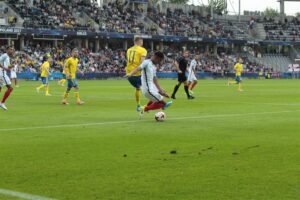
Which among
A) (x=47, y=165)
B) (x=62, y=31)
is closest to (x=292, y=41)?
(x=62, y=31)

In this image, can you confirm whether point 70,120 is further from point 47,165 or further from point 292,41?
point 292,41

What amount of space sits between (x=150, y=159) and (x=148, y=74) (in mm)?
7396

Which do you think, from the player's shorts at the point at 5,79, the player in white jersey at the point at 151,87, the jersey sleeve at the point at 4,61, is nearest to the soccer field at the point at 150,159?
the player in white jersey at the point at 151,87

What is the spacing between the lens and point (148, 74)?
16.2 metres

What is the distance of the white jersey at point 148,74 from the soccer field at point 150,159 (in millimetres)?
1105

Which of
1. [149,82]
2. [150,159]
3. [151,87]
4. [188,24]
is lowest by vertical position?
[150,159]

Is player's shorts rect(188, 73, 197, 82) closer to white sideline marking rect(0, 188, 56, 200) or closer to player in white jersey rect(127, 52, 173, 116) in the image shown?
player in white jersey rect(127, 52, 173, 116)

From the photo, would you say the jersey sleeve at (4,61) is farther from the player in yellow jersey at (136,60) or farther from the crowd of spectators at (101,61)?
the crowd of spectators at (101,61)

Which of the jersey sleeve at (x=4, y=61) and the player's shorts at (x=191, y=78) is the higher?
the jersey sleeve at (x=4, y=61)

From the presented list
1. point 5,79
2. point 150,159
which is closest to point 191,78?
point 5,79

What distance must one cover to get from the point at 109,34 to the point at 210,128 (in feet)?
211

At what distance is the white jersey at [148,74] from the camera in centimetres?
1609

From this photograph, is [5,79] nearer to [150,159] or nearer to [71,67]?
[71,67]

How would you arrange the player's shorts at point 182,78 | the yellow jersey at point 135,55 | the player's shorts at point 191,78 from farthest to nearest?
the player's shorts at point 191,78, the player's shorts at point 182,78, the yellow jersey at point 135,55
